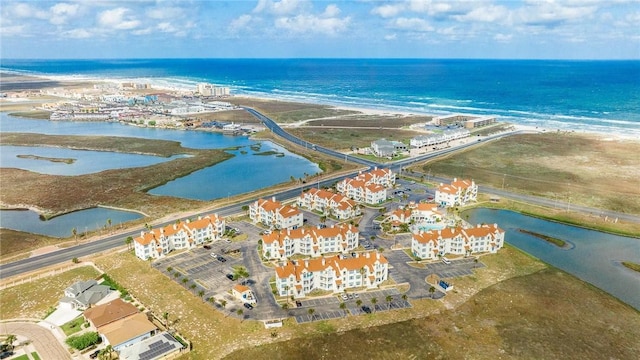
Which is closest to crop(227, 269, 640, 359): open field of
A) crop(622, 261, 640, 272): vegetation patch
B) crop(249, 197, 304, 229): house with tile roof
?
crop(622, 261, 640, 272): vegetation patch

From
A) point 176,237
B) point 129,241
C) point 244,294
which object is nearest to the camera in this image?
point 244,294

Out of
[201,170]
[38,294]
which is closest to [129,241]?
[38,294]

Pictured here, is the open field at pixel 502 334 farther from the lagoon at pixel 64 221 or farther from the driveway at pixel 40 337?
the lagoon at pixel 64 221

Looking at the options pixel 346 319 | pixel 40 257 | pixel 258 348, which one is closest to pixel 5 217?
pixel 40 257

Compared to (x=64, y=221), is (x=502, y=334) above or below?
below

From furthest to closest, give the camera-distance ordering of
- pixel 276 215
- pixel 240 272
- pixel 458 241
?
pixel 276 215, pixel 458 241, pixel 240 272

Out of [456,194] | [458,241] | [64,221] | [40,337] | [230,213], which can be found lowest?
[40,337]

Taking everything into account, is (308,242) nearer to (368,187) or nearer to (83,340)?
(368,187)
